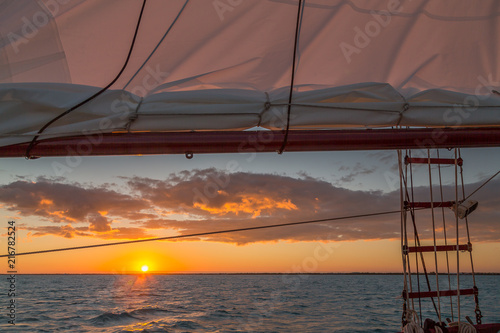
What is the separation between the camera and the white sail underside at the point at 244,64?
185cm

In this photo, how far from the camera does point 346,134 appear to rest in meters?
2.03

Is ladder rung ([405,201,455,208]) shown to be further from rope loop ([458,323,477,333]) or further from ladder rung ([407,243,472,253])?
rope loop ([458,323,477,333])

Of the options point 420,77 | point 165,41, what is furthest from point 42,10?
point 420,77

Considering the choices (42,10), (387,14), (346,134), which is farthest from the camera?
(387,14)

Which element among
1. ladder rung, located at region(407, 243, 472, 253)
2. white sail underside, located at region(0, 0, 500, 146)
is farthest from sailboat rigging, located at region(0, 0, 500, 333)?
ladder rung, located at region(407, 243, 472, 253)

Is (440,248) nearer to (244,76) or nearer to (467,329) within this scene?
(467,329)

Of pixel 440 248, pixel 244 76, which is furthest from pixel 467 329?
pixel 244 76

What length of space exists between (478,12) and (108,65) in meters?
1.82

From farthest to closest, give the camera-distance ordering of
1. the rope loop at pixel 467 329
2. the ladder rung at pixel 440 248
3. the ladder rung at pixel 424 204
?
the ladder rung at pixel 440 248 < the ladder rung at pixel 424 204 < the rope loop at pixel 467 329

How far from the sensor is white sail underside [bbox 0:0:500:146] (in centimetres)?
185

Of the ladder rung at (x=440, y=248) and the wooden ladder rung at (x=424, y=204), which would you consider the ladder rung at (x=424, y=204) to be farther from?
the ladder rung at (x=440, y=248)

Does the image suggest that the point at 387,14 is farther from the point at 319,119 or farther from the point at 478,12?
the point at 319,119

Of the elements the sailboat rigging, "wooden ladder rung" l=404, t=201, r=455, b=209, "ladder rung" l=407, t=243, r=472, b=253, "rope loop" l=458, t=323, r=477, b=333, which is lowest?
"rope loop" l=458, t=323, r=477, b=333

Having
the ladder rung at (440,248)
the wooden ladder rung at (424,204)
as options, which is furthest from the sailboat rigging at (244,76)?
the ladder rung at (440,248)
